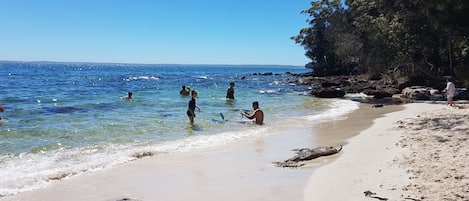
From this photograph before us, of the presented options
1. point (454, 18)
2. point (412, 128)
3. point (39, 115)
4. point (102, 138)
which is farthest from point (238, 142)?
point (454, 18)

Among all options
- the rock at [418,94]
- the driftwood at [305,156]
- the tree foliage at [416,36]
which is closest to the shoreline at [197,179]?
the driftwood at [305,156]

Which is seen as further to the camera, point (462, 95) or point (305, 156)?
point (462, 95)

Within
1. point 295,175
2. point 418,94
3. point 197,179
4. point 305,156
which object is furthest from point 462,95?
point 197,179

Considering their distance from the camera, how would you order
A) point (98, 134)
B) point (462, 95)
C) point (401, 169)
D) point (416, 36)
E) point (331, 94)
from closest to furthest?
point (401, 169), point (98, 134), point (462, 95), point (416, 36), point (331, 94)

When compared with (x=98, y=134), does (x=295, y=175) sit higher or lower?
higher

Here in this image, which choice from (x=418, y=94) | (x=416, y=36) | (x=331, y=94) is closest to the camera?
(x=418, y=94)

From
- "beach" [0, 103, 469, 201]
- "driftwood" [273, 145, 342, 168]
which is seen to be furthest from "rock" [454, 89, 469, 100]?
"driftwood" [273, 145, 342, 168]

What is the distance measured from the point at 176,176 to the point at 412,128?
6.90 metres

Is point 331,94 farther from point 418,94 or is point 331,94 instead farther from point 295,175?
point 295,175

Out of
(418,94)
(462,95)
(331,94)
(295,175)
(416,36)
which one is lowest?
(331,94)

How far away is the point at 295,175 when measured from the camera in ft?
23.9

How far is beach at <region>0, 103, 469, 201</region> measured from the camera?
6.00m

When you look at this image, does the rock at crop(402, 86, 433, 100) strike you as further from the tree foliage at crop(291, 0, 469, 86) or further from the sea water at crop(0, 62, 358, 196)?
the sea water at crop(0, 62, 358, 196)

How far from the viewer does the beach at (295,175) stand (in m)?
6.00
